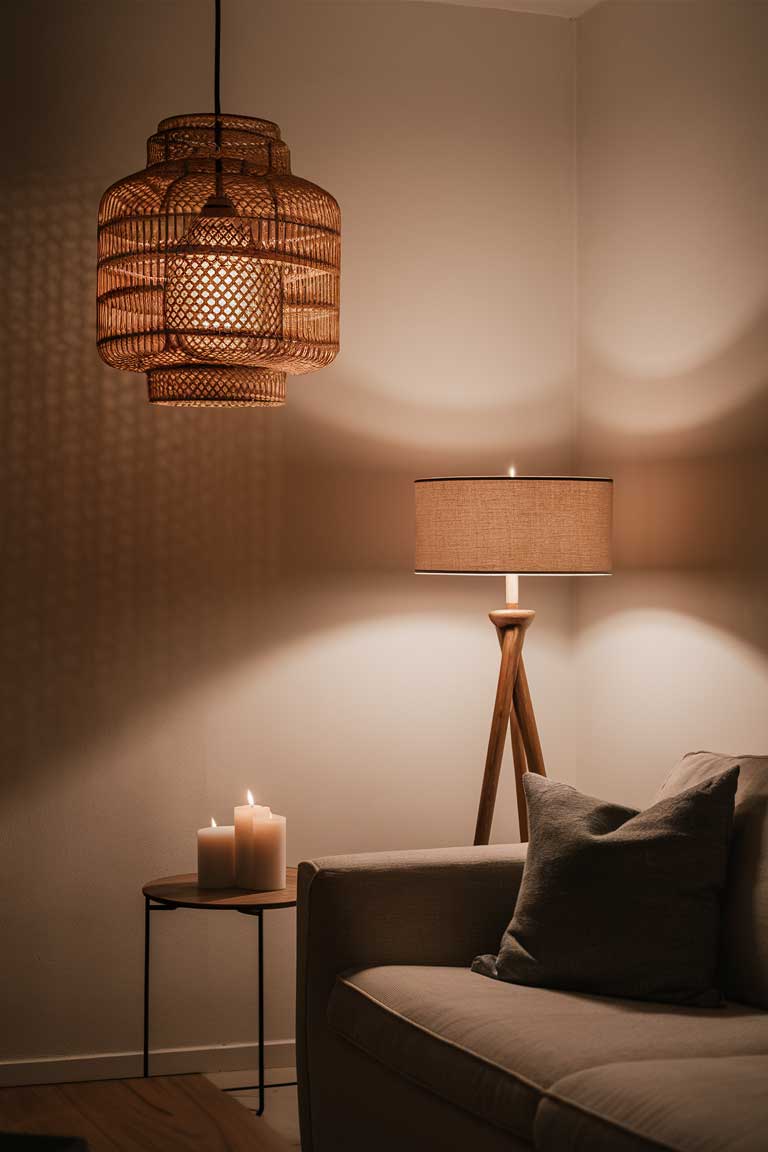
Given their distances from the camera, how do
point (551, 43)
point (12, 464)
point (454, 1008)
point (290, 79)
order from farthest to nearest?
1. point (551, 43)
2. point (290, 79)
3. point (12, 464)
4. point (454, 1008)

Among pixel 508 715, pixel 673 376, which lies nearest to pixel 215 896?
pixel 508 715

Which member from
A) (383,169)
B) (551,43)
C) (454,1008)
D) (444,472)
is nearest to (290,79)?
(383,169)

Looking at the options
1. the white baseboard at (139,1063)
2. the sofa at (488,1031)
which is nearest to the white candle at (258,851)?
the sofa at (488,1031)

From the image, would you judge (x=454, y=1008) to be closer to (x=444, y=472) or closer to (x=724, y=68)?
(x=444, y=472)

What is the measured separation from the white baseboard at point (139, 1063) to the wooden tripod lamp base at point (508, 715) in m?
0.87

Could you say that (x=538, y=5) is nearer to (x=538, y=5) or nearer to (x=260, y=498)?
(x=538, y=5)

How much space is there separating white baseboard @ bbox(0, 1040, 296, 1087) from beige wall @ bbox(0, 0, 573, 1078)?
0.03m

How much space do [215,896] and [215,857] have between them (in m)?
0.09

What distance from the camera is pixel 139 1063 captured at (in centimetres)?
365

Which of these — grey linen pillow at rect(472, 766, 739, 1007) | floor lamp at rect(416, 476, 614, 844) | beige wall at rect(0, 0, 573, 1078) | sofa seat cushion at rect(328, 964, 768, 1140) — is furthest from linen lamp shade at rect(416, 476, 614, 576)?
sofa seat cushion at rect(328, 964, 768, 1140)

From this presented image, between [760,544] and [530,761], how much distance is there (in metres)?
0.82

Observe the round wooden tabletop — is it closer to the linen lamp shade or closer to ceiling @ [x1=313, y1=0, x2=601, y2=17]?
the linen lamp shade

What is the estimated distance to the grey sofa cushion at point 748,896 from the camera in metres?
2.54

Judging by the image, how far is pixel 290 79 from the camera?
12.5 ft
